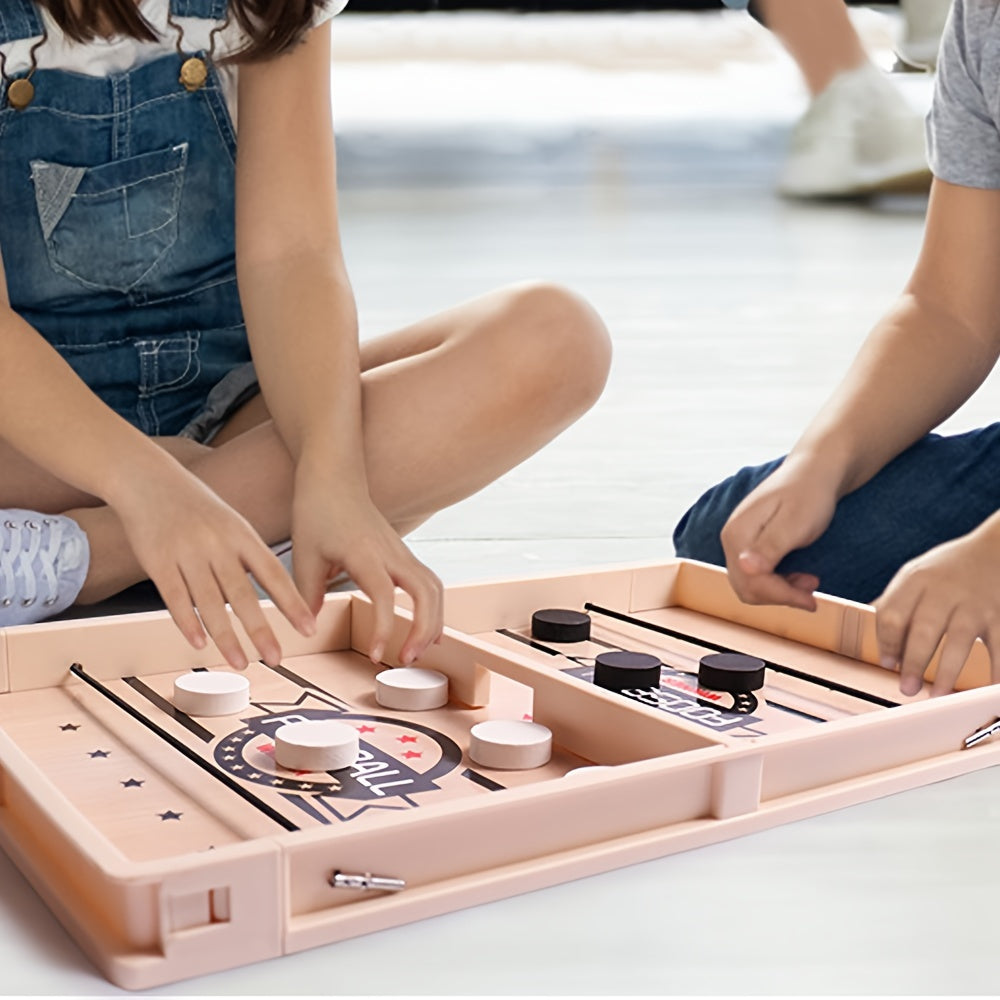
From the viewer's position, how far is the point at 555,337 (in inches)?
47.9

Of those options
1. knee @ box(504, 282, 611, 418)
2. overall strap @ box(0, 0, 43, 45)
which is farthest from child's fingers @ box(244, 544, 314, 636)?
overall strap @ box(0, 0, 43, 45)

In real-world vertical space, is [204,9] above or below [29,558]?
above

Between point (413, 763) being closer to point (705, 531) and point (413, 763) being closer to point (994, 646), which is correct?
point (994, 646)

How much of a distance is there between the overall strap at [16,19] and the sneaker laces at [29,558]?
0.37 meters

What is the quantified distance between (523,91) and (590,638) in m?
6.02

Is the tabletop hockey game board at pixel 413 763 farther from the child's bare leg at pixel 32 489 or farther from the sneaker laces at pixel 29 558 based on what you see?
the child's bare leg at pixel 32 489

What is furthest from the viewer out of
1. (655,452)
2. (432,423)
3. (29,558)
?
(655,452)

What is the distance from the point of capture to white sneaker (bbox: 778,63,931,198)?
5.24m

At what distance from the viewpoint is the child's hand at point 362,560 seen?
86 cm

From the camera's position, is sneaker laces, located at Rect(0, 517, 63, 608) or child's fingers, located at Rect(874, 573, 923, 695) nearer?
child's fingers, located at Rect(874, 573, 923, 695)

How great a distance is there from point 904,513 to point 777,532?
17 cm

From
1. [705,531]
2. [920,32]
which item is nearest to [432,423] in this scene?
[705,531]

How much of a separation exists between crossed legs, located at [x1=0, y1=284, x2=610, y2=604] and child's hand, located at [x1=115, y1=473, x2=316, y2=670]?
0.31 meters

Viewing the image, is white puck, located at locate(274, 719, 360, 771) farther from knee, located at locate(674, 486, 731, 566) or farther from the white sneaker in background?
the white sneaker in background
